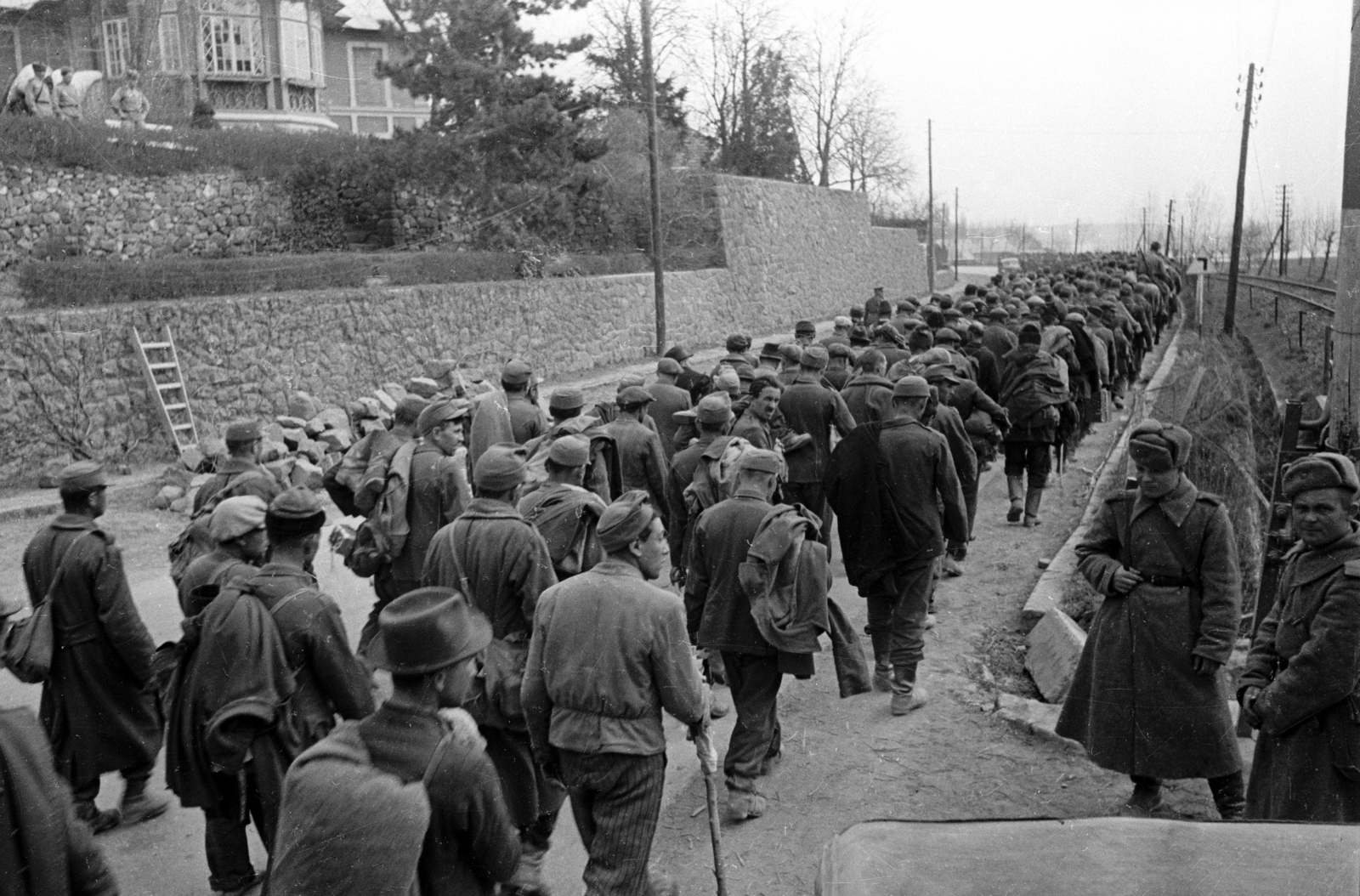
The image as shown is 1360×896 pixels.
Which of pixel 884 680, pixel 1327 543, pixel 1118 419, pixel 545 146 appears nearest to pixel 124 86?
pixel 545 146

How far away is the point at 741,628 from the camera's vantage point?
570cm

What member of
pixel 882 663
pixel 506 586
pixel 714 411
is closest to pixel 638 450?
pixel 714 411

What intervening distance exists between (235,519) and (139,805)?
2017 mm

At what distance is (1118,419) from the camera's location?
17.1 meters

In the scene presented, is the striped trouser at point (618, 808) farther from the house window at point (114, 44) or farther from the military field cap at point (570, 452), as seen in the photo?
the house window at point (114, 44)

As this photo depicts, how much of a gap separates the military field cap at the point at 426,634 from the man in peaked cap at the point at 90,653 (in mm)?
2936

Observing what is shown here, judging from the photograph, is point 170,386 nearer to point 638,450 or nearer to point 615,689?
point 638,450

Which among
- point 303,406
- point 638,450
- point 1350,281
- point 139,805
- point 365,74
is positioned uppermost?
point 365,74

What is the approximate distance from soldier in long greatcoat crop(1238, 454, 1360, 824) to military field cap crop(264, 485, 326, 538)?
149 inches

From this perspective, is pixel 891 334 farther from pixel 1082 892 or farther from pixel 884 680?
pixel 1082 892

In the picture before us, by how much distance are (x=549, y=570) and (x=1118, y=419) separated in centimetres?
1397

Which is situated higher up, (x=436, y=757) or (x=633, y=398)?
(x=633, y=398)

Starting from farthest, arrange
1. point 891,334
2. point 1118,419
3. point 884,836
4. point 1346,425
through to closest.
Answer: point 1118,419
point 891,334
point 1346,425
point 884,836

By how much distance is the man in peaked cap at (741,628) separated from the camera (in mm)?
5691
